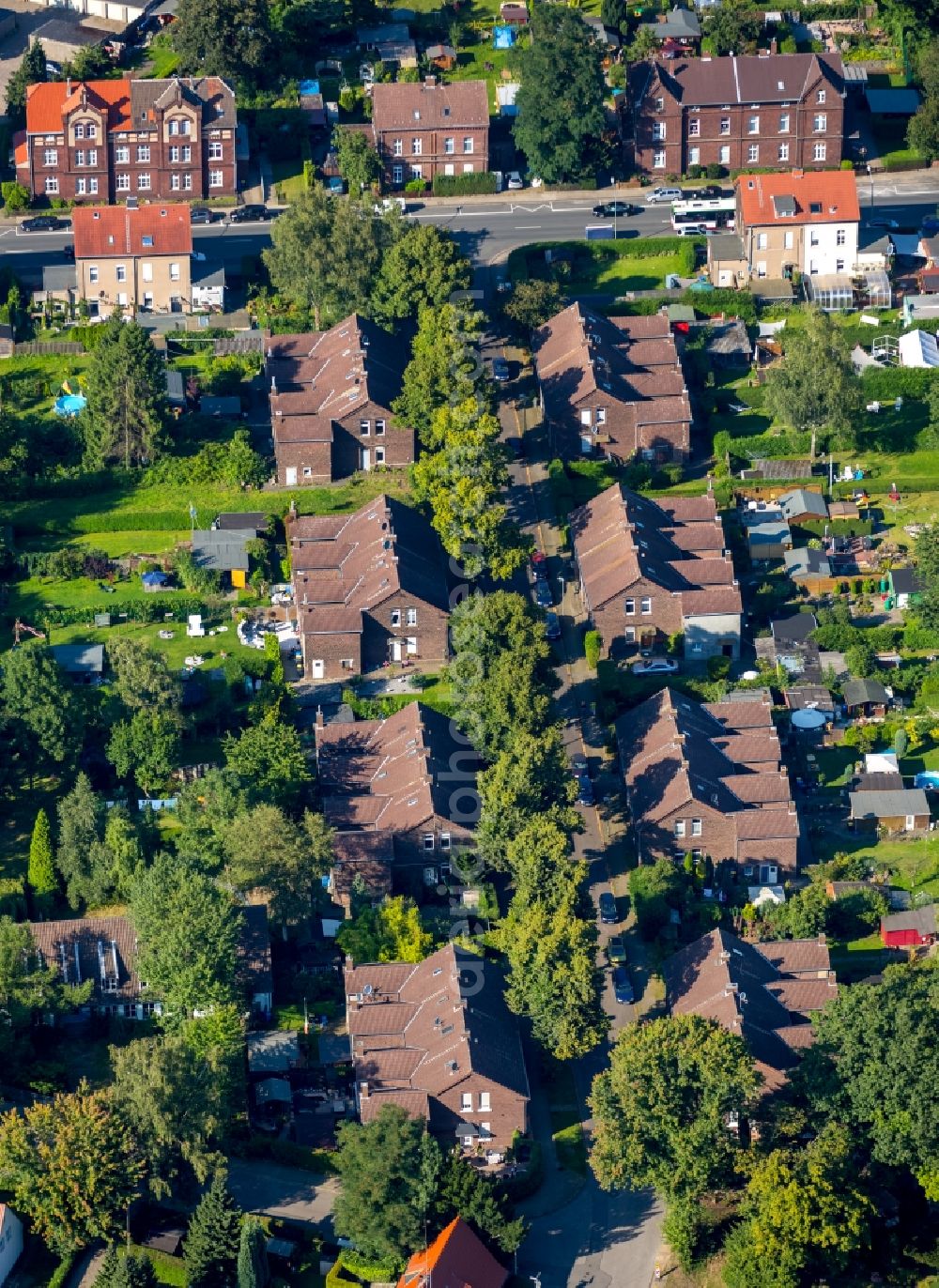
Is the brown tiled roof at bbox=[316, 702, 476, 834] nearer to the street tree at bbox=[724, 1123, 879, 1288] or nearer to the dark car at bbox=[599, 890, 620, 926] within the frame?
the dark car at bbox=[599, 890, 620, 926]

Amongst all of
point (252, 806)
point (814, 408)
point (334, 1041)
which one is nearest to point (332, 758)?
point (252, 806)

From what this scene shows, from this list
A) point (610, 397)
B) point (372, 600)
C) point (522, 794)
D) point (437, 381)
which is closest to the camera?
point (522, 794)

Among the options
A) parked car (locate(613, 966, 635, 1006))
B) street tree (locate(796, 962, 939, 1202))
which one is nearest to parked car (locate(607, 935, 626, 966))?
parked car (locate(613, 966, 635, 1006))

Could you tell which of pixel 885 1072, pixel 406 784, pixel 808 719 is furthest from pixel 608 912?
pixel 885 1072

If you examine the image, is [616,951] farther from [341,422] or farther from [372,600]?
[341,422]

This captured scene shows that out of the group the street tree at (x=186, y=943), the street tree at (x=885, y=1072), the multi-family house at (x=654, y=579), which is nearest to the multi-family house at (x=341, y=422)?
the multi-family house at (x=654, y=579)

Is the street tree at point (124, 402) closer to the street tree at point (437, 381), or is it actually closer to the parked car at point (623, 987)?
the street tree at point (437, 381)
